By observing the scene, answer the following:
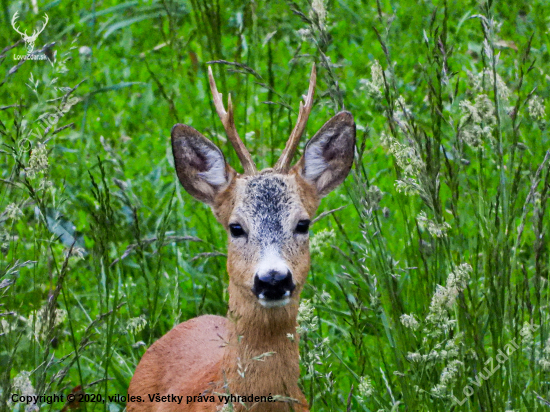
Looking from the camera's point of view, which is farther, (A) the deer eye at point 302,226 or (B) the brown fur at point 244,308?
(A) the deer eye at point 302,226

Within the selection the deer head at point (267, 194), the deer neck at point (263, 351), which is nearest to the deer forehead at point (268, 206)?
the deer head at point (267, 194)

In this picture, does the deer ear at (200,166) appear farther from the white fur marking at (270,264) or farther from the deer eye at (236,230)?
the white fur marking at (270,264)

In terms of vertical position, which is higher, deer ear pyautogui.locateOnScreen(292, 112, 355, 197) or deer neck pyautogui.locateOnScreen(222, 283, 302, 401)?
deer ear pyautogui.locateOnScreen(292, 112, 355, 197)

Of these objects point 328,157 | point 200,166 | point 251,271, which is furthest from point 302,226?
point 200,166

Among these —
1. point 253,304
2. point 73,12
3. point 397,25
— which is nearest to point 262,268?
point 253,304

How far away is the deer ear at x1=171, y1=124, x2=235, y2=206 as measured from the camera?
3459 mm

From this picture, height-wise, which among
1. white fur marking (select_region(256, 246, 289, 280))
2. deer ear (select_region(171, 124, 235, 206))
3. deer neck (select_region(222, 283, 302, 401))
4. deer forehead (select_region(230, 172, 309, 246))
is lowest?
deer neck (select_region(222, 283, 302, 401))

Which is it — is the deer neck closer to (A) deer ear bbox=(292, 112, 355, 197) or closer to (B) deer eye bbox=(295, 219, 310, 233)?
(B) deer eye bbox=(295, 219, 310, 233)

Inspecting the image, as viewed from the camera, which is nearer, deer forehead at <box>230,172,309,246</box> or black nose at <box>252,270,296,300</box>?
black nose at <box>252,270,296,300</box>

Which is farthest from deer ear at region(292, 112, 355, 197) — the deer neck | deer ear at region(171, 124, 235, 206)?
the deer neck

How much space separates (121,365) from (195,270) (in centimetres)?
58

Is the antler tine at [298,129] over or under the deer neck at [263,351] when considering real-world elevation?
over

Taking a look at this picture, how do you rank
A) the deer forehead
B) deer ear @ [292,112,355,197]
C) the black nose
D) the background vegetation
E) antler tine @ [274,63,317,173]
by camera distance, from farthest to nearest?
deer ear @ [292,112,355,197] < antler tine @ [274,63,317,173] < the deer forehead < the black nose < the background vegetation

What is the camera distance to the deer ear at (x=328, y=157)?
3475 millimetres
